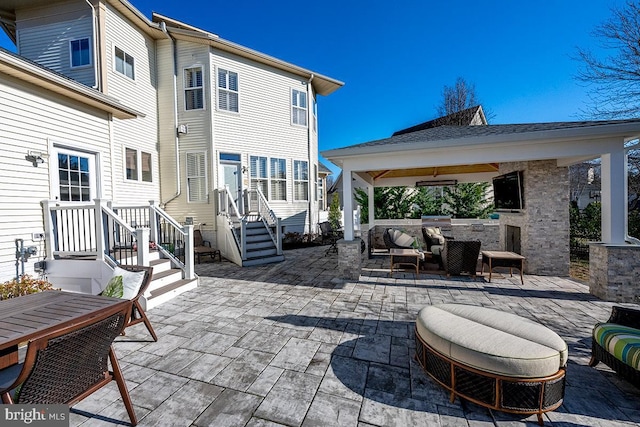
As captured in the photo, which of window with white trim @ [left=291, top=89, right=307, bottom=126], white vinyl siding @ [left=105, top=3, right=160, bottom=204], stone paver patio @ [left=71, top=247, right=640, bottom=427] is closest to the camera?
stone paver patio @ [left=71, top=247, right=640, bottom=427]

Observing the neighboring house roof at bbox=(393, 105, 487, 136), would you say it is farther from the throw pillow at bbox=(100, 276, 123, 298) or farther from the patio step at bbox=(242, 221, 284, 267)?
the throw pillow at bbox=(100, 276, 123, 298)

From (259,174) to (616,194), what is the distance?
985 cm

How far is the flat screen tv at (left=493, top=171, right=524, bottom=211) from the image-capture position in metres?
7.02

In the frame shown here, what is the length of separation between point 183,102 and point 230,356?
9620 millimetres

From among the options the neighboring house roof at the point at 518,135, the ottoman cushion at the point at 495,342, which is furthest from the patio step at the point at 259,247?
the ottoman cushion at the point at 495,342

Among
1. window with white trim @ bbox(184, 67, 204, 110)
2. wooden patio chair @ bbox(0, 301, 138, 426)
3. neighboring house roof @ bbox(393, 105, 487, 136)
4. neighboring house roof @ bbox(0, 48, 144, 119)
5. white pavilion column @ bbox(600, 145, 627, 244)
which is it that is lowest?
wooden patio chair @ bbox(0, 301, 138, 426)

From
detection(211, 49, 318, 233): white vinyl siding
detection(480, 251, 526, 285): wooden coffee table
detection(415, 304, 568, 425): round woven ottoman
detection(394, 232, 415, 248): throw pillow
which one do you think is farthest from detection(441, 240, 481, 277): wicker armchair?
detection(211, 49, 318, 233): white vinyl siding

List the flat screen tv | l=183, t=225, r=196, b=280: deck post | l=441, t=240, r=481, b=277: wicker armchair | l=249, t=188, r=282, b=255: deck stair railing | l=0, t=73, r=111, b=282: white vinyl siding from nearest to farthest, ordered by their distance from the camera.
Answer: l=0, t=73, r=111, b=282: white vinyl siding → l=183, t=225, r=196, b=280: deck post → l=441, t=240, r=481, b=277: wicker armchair → the flat screen tv → l=249, t=188, r=282, b=255: deck stair railing

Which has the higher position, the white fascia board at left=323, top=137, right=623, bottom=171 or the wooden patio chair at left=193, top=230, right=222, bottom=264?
the white fascia board at left=323, top=137, right=623, bottom=171

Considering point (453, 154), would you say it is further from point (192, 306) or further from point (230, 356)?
point (192, 306)

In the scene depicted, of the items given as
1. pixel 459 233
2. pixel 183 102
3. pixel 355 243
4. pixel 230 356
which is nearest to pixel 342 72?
pixel 183 102

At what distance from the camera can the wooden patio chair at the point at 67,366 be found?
1.68m

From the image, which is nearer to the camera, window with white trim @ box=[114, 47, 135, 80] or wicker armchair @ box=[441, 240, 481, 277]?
wicker armchair @ box=[441, 240, 481, 277]

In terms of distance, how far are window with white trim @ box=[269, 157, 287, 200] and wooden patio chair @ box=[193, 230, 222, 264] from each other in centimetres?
304
